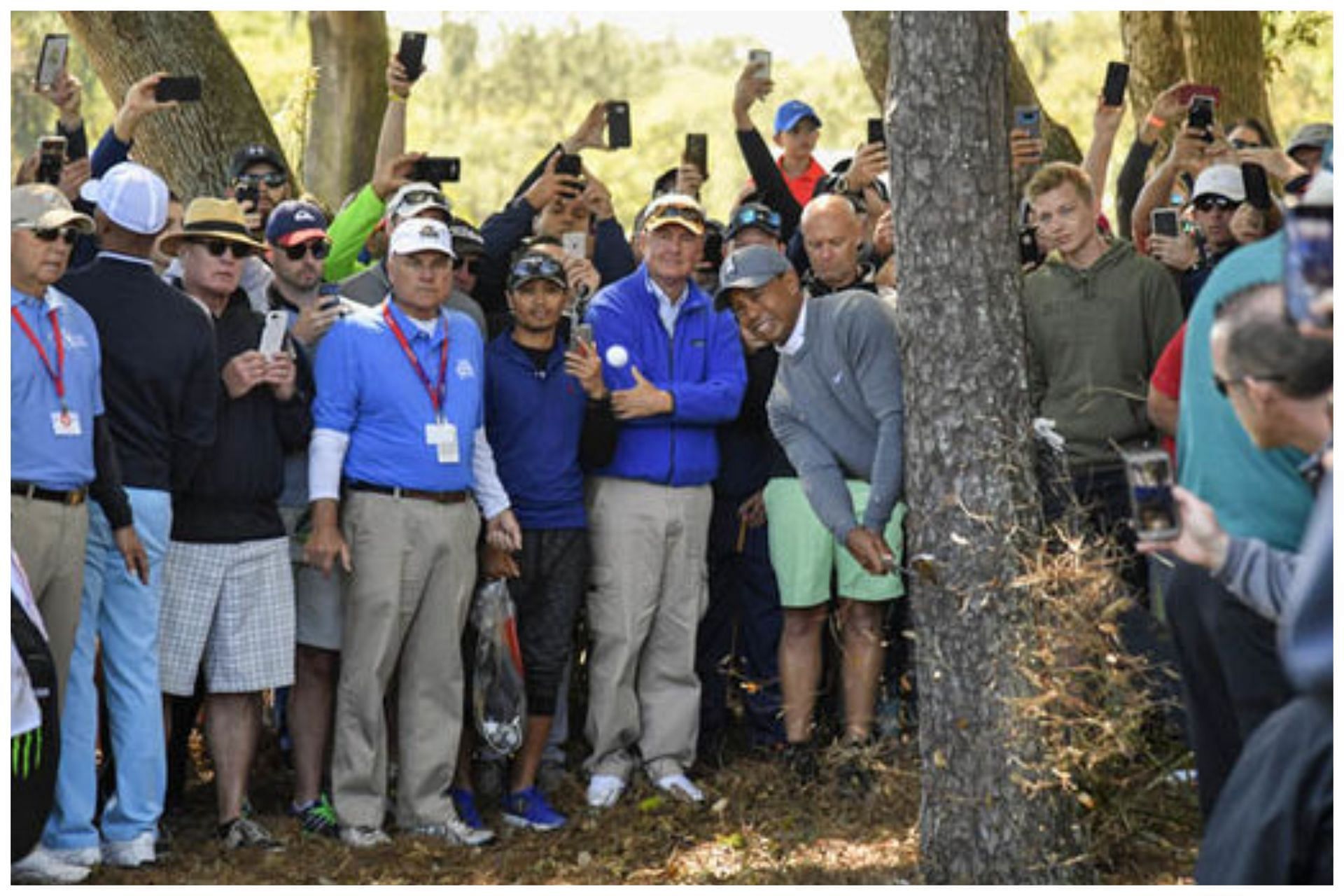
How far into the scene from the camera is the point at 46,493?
6.94 m

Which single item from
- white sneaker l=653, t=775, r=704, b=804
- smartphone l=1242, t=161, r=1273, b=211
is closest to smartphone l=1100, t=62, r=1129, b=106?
smartphone l=1242, t=161, r=1273, b=211

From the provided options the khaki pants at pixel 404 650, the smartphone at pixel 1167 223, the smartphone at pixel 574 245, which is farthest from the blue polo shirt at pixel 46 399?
the smartphone at pixel 1167 223

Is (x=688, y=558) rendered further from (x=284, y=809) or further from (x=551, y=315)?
(x=284, y=809)

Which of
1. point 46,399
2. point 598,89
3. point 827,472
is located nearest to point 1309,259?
point 827,472

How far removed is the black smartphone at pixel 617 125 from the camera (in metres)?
9.44

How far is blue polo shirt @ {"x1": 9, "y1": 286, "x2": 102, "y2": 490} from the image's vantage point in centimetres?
688

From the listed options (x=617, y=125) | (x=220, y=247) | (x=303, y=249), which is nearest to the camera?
(x=220, y=247)

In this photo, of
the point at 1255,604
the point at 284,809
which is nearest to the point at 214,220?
the point at 284,809

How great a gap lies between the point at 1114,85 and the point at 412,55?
3.28 m

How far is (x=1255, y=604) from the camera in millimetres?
4535

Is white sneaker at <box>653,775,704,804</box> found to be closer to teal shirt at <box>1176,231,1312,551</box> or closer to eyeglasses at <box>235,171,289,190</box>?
eyeglasses at <box>235,171,289,190</box>

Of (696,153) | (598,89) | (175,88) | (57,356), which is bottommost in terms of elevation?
(57,356)

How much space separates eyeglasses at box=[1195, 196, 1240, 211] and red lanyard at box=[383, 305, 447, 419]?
3.26 meters

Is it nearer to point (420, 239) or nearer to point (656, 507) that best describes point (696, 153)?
point (656, 507)
